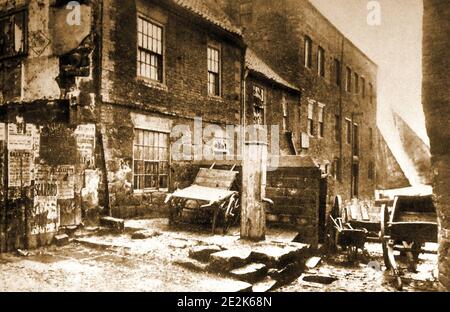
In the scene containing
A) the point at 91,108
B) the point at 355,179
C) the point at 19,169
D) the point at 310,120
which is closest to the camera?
the point at 19,169

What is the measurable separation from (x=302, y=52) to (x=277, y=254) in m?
13.8

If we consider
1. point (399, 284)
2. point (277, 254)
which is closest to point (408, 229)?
point (399, 284)

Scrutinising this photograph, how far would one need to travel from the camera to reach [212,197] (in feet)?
23.6

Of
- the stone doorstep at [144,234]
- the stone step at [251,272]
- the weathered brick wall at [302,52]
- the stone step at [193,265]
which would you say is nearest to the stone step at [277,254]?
the stone step at [251,272]

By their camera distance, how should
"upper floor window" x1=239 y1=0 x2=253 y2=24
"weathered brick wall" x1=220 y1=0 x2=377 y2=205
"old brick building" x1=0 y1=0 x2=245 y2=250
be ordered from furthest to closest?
"upper floor window" x1=239 y1=0 x2=253 y2=24, "weathered brick wall" x1=220 y1=0 x2=377 y2=205, "old brick building" x1=0 y1=0 x2=245 y2=250

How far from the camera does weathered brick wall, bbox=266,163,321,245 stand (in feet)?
23.6

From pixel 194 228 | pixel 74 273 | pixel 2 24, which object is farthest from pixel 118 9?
pixel 74 273

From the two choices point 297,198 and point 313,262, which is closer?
point 313,262

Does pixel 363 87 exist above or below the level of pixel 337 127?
above

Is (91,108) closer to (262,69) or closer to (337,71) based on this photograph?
(262,69)

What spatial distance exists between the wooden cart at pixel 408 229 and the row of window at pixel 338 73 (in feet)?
39.0

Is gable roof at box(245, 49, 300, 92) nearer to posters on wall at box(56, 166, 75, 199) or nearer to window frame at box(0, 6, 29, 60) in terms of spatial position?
window frame at box(0, 6, 29, 60)

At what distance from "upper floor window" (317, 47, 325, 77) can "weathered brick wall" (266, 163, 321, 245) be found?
13.1 m

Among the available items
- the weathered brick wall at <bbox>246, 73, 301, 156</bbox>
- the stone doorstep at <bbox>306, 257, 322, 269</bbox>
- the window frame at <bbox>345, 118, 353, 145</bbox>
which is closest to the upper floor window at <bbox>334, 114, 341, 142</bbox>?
the window frame at <bbox>345, 118, 353, 145</bbox>
